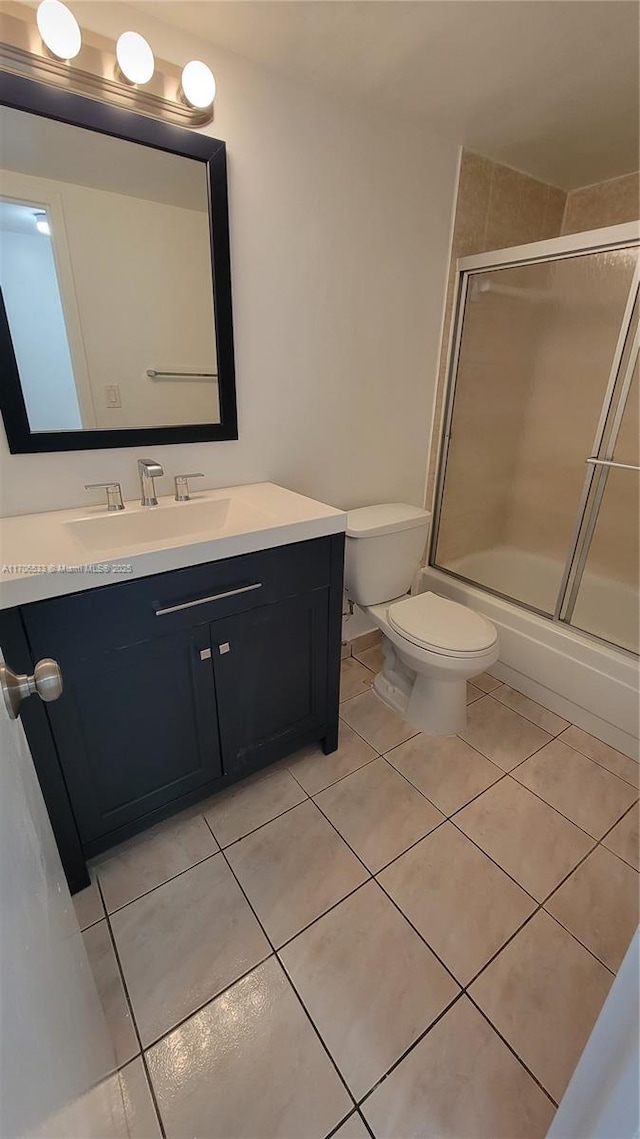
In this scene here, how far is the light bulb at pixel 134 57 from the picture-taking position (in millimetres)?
1097

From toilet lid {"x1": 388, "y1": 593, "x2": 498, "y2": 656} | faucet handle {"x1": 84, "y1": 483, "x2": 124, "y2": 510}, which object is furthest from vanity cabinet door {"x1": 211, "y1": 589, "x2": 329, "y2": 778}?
faucet handle {"x1": 84, "y1": 483, "x2": 124, "y2": 510}

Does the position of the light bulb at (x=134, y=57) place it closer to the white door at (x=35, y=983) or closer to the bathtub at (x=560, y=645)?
the white door at (x=35, y=983)

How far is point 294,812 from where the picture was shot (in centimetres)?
148

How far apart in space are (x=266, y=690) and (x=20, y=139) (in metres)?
1.49

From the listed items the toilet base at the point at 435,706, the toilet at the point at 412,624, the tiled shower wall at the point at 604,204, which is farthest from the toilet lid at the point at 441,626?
the tiled shower wall at the point at 604,204

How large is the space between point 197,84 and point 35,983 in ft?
5.86

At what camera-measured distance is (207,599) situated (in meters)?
1.17

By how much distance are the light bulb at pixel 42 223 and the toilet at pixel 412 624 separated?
114cm

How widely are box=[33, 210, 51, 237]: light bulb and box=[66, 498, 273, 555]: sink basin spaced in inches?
27.5

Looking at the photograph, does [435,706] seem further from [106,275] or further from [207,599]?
[106,275]

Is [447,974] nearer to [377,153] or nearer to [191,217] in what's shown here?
[191,217]

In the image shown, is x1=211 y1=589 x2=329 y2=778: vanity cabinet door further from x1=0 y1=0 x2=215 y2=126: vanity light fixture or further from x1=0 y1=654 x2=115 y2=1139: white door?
x1=0 y1=0 x2=215 y2=126: vanity light fixture

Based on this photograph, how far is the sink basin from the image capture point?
1286mm

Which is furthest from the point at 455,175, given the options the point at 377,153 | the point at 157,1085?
the point at 157,1085
